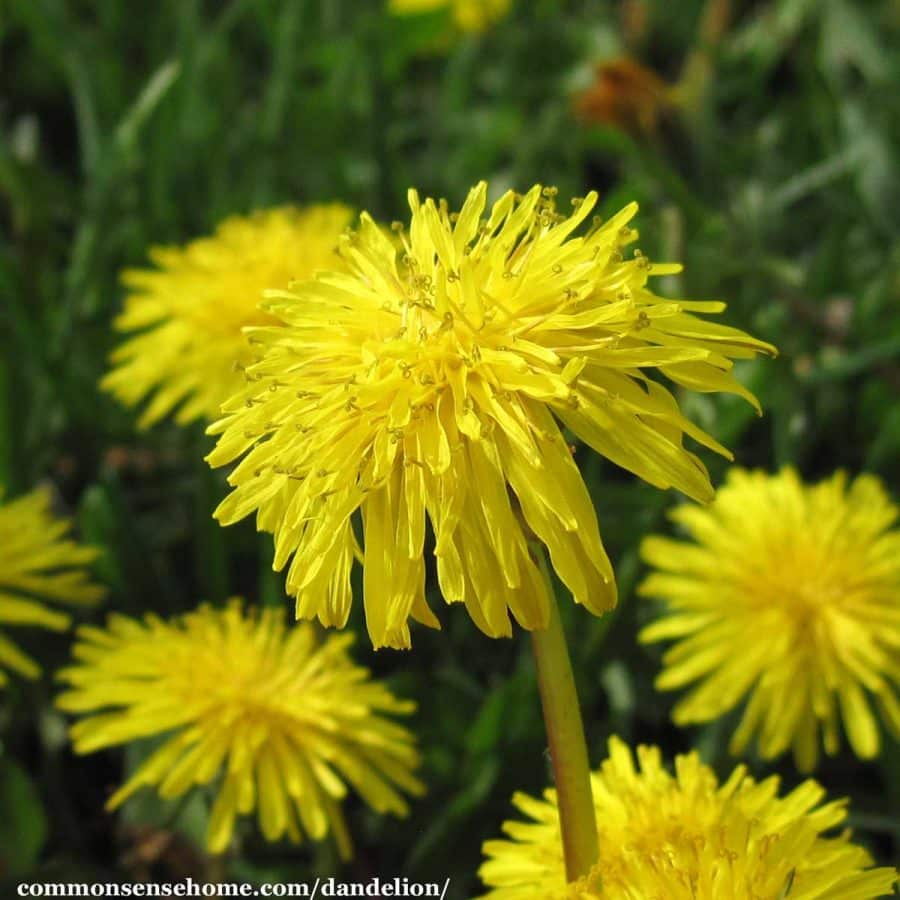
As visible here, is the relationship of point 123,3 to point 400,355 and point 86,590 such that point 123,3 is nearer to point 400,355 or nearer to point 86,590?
point 86,590

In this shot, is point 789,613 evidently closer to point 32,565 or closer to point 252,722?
point 252,722

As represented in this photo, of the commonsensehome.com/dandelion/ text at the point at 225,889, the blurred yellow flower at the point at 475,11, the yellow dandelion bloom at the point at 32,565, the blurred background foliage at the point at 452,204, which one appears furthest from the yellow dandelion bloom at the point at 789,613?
the blurred yellow flower at the point at 475,11

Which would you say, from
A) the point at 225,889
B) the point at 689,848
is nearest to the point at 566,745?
the point at 689,848

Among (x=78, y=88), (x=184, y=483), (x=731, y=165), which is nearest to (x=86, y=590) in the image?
(x=184, y=483)

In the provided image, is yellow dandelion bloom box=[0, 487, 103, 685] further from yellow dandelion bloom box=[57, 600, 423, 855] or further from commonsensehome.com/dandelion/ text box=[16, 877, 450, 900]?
commonsensehome.com/dandelion/ text box=[16, 877, 450, 900]

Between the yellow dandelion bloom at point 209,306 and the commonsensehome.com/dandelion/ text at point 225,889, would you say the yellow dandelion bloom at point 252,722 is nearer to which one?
the commonsensehome.com/dandelion/ text at point 225,889
